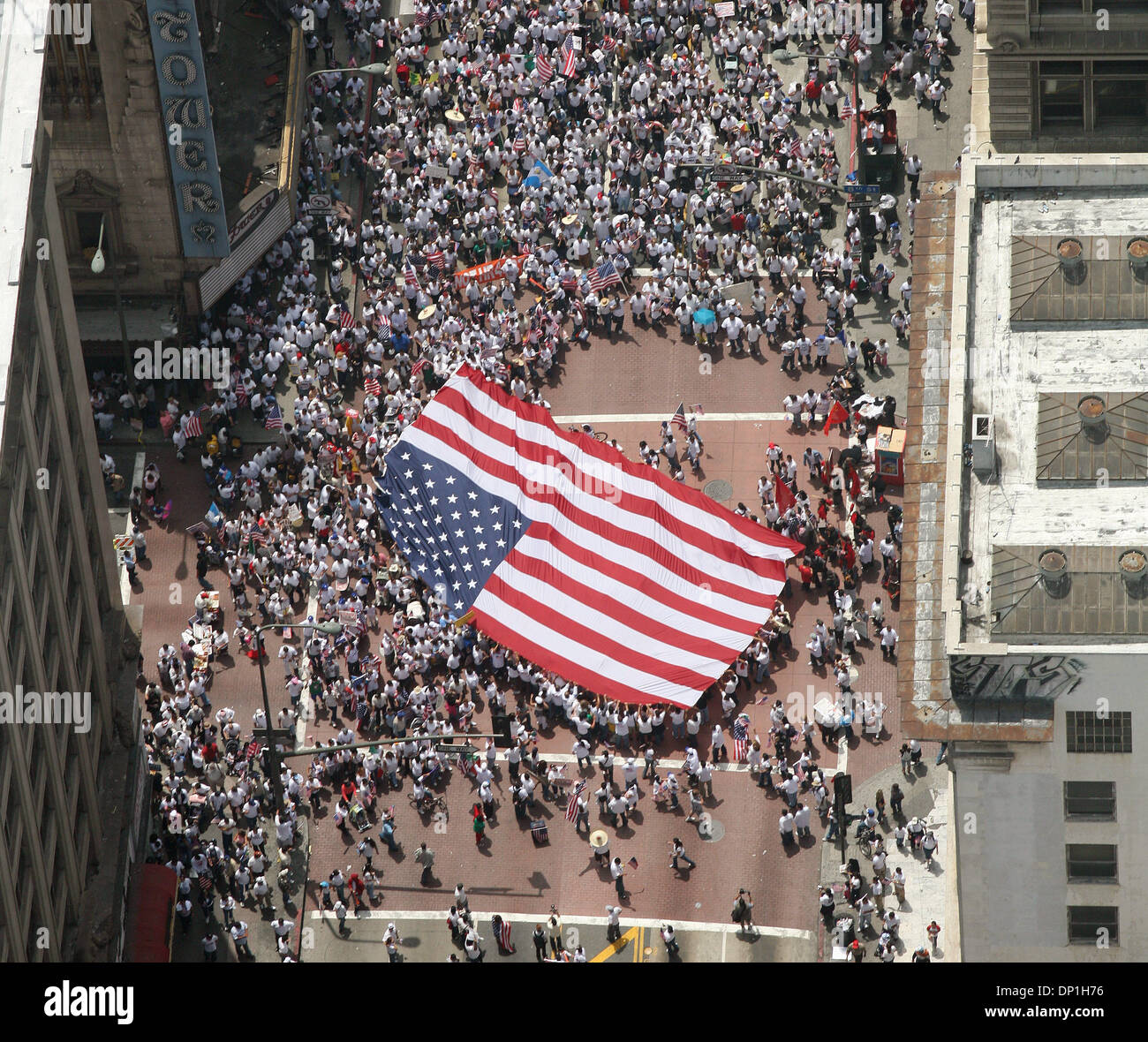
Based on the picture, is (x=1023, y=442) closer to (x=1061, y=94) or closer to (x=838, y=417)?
(x=1061, y=94)

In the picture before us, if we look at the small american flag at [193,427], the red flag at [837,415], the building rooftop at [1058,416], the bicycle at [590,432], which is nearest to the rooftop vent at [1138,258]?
the building rooftop at [1058,416]

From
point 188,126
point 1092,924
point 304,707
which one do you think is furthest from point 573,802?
point 188,126

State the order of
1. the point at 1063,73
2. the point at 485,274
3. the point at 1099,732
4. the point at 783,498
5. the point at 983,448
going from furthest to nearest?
the point at 485,274 < the point at 783,498 < the point at 1063,73 < the point at 983,448 < the point at 1099,732

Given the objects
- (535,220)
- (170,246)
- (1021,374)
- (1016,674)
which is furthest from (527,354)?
(1016,674)

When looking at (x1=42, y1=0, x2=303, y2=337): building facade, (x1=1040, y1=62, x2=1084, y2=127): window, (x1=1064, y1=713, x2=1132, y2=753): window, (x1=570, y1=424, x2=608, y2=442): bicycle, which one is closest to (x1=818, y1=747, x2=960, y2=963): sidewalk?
(x1=1064, y1=713, x2=1132, y2=753): window

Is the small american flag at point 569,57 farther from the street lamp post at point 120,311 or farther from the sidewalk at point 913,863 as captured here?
the sidewalk at point 913,863

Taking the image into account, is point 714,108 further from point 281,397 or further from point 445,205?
point 281,397
